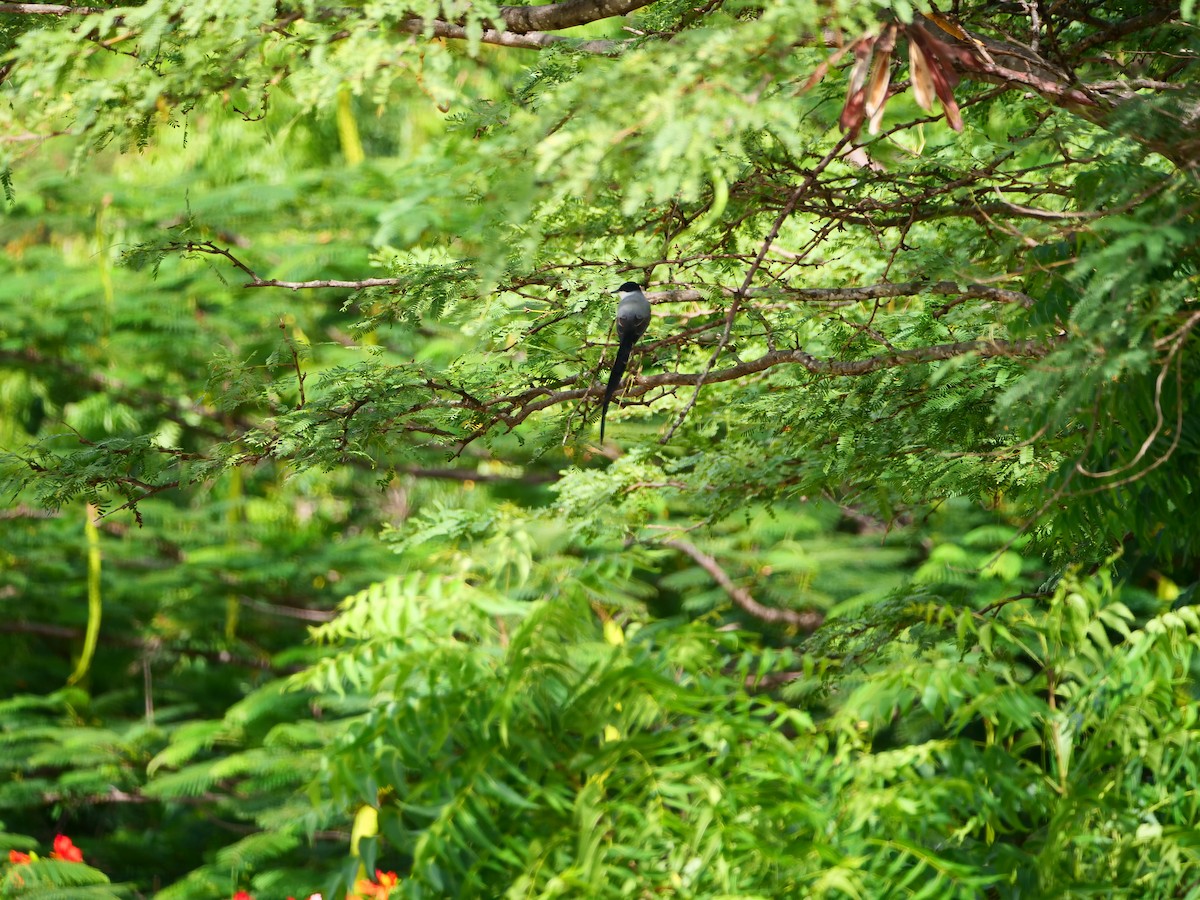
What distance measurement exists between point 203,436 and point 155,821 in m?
2.94

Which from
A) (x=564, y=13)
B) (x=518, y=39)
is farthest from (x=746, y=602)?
(x=564, y=13)

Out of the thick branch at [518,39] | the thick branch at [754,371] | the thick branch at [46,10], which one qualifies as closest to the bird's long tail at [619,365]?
the thick branch at [754,371]

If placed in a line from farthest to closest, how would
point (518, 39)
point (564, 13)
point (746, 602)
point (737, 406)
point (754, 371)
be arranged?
point (746, 602) < point (737, 406) < point (754, 371) < point (518, 39) < point (564, 13)

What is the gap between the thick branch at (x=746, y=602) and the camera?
7.82m

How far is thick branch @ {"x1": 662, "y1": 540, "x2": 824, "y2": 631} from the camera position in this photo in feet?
25.7

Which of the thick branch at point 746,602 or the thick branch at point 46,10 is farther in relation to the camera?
the thick branch at point 746,602

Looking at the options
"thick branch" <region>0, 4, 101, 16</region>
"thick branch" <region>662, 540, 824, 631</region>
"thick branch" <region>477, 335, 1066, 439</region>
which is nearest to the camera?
"thick branch" <region>0, 4, 101, 16</region>

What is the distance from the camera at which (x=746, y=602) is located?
Answer: 7.83m

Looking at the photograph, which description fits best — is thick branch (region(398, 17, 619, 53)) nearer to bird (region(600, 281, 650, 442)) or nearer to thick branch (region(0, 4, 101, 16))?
bird (region(600, 281, 650, 442))

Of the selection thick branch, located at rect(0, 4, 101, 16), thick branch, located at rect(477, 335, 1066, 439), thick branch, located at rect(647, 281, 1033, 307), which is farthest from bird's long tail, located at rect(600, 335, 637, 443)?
thick branch, located at rect(0, 4, 101, 16)

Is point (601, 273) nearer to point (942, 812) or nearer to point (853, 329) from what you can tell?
point (853, 329)

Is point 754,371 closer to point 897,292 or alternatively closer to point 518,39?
point 897,292

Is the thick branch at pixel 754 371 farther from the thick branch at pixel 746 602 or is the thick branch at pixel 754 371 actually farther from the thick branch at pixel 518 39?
the thick branch at pixel 746 602

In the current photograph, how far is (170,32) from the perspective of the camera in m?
2.73
